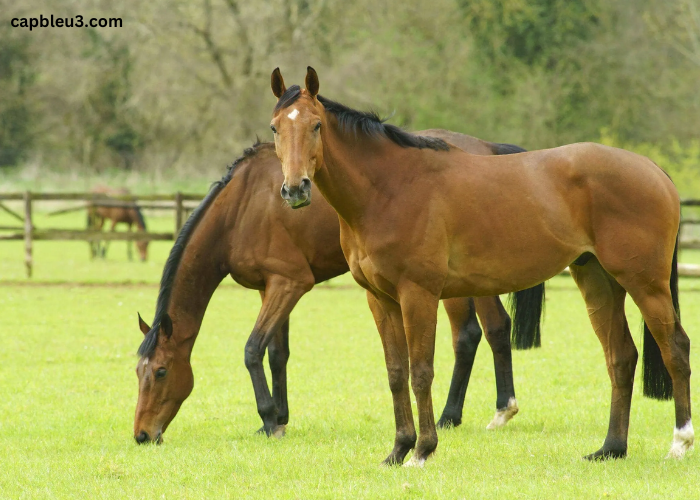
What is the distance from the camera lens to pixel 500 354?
21.7 feet

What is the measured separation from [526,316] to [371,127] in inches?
98.4

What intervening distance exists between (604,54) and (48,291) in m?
26.7

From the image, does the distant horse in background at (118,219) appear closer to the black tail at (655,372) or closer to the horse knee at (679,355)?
the black tail at (655,372)

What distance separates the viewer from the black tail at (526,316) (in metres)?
6.89

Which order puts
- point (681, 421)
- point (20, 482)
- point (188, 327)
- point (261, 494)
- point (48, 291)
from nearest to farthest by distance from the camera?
point (261, 494) < point (20, 482) < point (681, 421) < point (188, 327) < point (48, 291)

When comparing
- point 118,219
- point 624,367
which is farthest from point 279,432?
point 118,219

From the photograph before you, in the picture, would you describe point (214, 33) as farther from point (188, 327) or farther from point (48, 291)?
point (188, 327)

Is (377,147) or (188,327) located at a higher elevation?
(377,147)

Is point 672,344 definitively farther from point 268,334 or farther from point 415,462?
point 268,334

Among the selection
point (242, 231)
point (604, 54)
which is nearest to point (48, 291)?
point (242, 231)

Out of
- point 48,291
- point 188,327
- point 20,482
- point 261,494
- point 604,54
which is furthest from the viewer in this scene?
point 604,54

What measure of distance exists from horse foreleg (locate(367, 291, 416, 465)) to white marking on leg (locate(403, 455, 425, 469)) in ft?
0.30

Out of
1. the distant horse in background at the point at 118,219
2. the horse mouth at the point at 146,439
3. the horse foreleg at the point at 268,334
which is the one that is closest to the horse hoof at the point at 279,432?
the horse foreleg at the point at 268,334

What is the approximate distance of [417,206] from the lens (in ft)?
16.4
